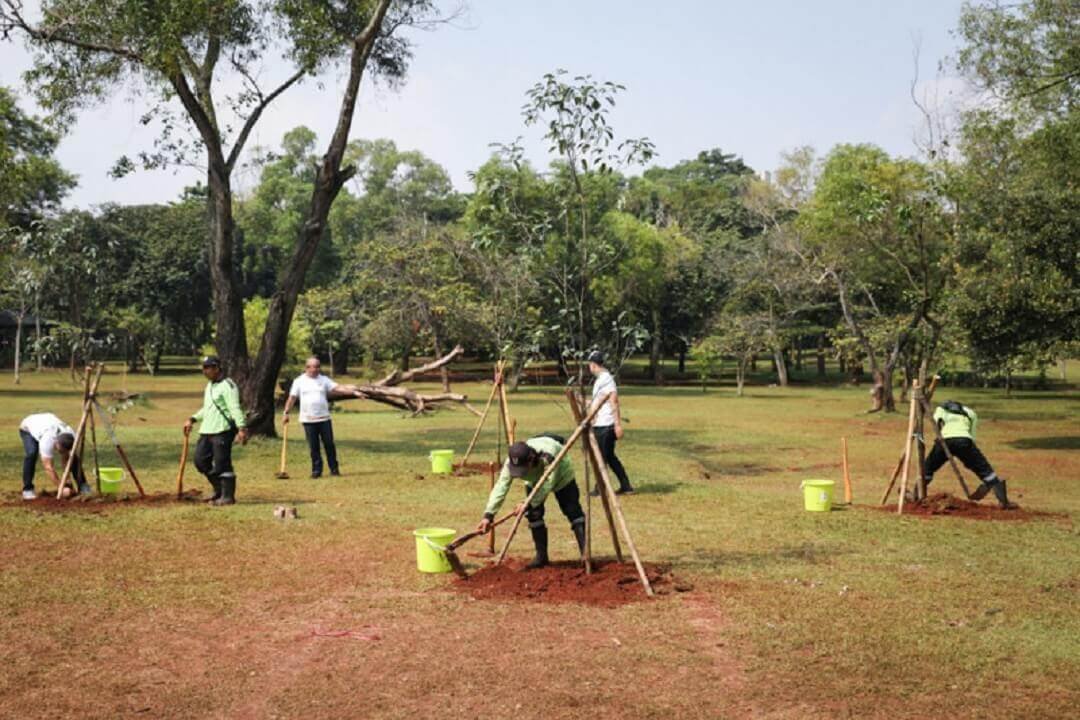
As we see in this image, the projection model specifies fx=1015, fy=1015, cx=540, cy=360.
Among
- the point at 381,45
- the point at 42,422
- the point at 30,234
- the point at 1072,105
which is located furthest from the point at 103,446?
the point at 1072,105

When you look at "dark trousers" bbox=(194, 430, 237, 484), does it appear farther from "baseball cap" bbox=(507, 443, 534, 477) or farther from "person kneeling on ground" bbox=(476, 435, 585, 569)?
"baseball cap" bbox=(507, 443, 534, 477)

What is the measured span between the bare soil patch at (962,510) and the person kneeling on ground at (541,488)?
5884 mm

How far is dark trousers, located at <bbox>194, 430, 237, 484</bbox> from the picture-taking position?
13.2 metres

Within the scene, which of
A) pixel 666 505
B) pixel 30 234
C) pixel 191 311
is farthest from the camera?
pixel 191 311

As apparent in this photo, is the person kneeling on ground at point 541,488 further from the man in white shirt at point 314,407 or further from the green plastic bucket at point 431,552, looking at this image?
Result: the man in white shirt at point 314,407

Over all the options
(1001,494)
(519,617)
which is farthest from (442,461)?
(519,617)

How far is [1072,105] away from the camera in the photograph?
80.9ft

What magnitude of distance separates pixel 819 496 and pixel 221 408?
8.02 meters

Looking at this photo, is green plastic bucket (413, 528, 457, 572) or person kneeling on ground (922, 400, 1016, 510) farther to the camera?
person kneeling on ground (922, 400, 1016, 510)

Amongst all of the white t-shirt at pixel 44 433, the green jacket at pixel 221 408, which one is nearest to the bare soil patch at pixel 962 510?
the green jacket at pixel 221 408

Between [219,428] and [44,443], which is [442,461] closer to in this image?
[219,428]

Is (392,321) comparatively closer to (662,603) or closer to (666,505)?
(666,505)

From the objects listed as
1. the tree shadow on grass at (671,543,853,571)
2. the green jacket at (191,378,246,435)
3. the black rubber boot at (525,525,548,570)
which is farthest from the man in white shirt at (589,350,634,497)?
the green jacket at (191,378,246,435)

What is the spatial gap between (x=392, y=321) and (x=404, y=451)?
22.2m
